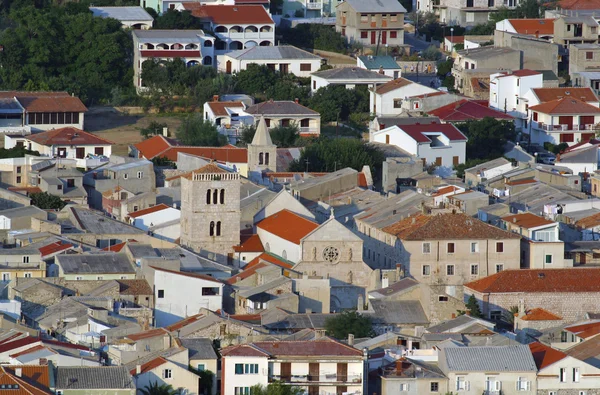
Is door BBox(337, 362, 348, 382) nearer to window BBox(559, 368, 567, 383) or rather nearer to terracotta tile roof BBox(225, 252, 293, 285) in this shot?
window BBox(559, 368, 567, 383)

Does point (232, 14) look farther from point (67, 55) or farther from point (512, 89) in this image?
point (512, 89)

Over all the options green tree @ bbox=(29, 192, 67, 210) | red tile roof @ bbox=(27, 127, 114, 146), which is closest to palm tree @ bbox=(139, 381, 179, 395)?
green tree @ bbox=(29, 192, 67, 210)

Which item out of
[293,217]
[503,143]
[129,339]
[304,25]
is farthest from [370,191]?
[304,25]

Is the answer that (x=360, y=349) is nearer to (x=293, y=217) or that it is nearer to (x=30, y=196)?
(x=293, y=217)

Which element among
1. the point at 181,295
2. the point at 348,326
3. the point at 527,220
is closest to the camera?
the point at 348,326

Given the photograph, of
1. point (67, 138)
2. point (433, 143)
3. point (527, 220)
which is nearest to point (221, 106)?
point (67, 138)

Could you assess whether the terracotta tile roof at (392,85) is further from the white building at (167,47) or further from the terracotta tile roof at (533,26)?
the terracotta tile roof at (533,26)
